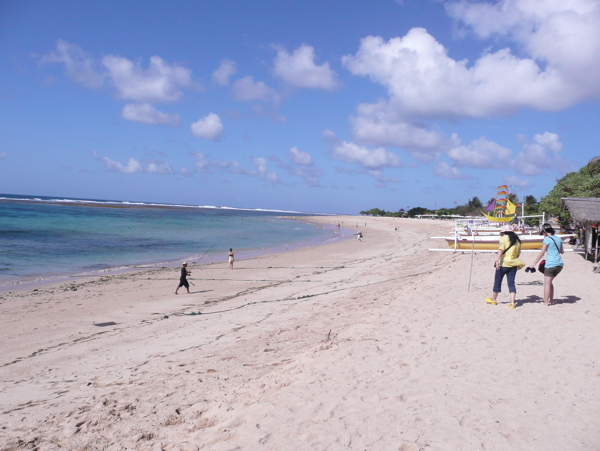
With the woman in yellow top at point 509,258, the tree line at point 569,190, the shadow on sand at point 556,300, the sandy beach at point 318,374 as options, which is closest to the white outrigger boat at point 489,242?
the tree line at point 569,190

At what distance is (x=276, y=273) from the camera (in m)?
16.2

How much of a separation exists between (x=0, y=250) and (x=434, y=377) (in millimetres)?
24413

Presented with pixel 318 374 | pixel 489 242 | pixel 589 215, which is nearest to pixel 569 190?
pixel 489 242

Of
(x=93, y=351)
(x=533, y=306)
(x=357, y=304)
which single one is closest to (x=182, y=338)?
(x=93, y=351)

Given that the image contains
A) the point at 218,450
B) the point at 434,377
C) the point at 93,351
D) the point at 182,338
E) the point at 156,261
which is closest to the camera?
the point at 218,450

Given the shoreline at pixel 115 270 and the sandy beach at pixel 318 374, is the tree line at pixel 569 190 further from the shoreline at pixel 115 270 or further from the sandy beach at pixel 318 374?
the shoreline at pixel 115 270

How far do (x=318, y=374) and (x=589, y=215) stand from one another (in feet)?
38.9

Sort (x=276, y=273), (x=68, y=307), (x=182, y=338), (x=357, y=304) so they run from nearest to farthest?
1. (x=182, y=338)
2. (x=357, y=304)
3. (x=68, y=307)
4. (x=276, y=273)

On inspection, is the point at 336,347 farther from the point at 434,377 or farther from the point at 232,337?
the point at 232,337

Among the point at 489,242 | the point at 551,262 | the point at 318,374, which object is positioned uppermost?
the point at 551,262

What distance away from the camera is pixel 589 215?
11992 mm

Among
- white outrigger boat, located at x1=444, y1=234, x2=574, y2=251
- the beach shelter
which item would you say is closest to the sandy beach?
the beach shelter

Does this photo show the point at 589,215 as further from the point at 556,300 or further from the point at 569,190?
the point at 569,190

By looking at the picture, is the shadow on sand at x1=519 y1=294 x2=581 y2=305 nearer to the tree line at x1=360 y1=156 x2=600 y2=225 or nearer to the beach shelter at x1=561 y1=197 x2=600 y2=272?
the beach shelter at x1=561 y1=197 x2=600 y2=272
